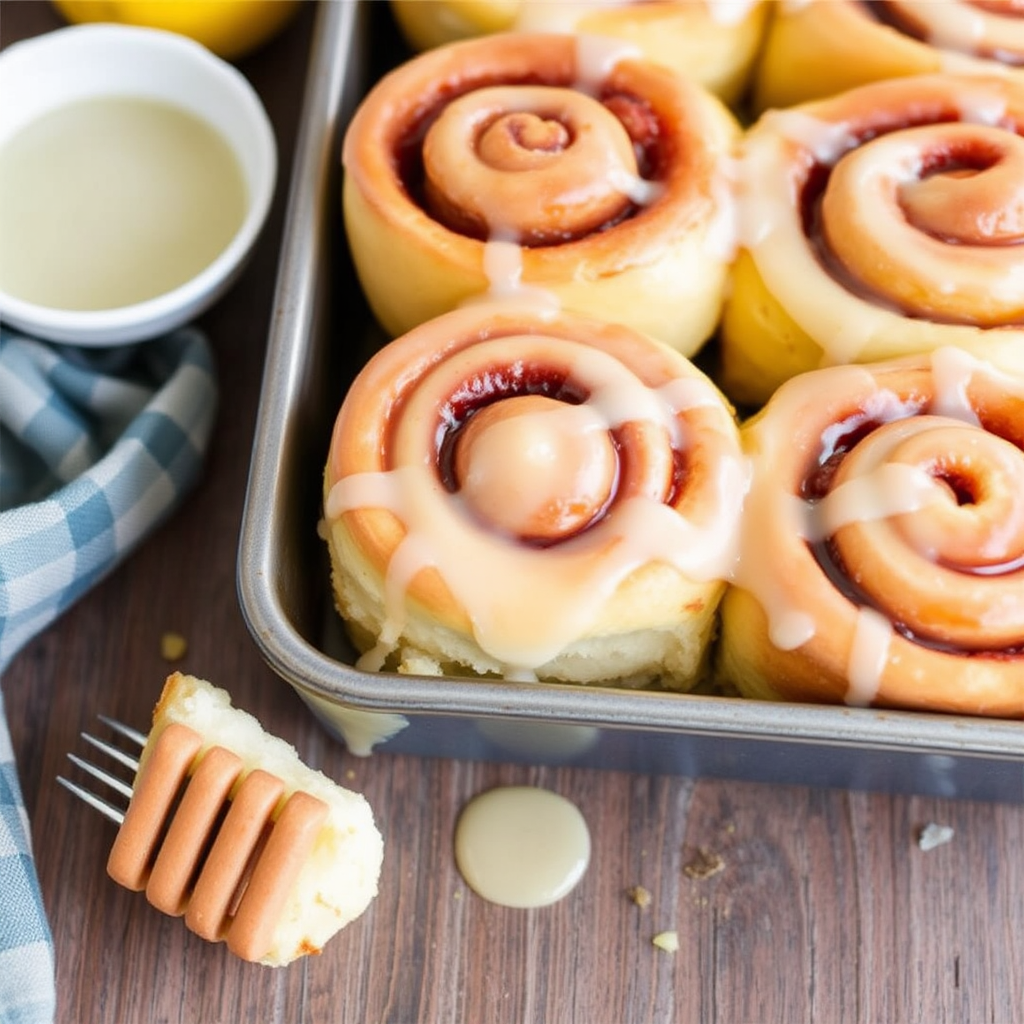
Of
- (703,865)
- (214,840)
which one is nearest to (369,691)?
(214,840)

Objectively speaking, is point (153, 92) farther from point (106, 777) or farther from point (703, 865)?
point (703, 865)

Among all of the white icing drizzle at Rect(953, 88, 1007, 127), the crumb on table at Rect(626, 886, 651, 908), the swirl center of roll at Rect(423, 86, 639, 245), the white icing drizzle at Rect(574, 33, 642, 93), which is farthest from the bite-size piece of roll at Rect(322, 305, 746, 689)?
the white icing drizzle at Rect(953, 88, 1007, 127)

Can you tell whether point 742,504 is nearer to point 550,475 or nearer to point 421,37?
point 550,475

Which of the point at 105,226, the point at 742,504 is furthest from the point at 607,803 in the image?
→ the point at 105,226

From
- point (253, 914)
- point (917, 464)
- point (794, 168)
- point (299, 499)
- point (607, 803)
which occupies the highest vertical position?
point (794, 168)

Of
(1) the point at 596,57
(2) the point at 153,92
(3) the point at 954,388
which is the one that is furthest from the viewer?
(2) the point at 153,92

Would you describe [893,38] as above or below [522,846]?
above
